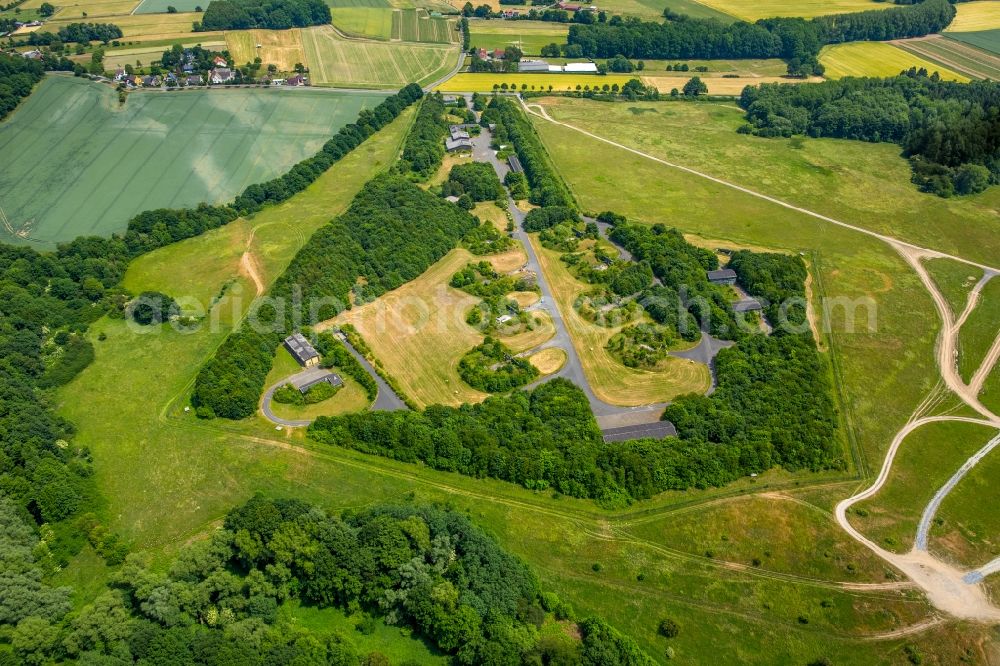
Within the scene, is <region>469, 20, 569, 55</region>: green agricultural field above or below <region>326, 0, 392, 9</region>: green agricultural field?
below

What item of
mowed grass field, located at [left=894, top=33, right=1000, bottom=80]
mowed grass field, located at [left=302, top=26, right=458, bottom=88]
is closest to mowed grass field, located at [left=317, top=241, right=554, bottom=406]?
mowed grass field, located at [left=302, top=26, right=458, bottom=88]

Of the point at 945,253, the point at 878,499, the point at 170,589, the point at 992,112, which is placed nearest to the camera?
the point at 170,589

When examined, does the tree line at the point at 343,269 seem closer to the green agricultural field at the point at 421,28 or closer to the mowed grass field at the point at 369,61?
the mowed grass field at the point at 369,61

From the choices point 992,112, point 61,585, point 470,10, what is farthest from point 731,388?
point 470,10

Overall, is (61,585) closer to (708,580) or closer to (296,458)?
(296,458)

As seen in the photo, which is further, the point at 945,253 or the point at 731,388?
the point at 945,253

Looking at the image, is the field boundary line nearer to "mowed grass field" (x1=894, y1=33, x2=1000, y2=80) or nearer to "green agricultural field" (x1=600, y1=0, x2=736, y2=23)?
"green agricultural field" (x1=600, y1=0, x2=736, y2=23)

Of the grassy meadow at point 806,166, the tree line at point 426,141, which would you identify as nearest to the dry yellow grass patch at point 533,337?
the grassy meadow at point 806,166
